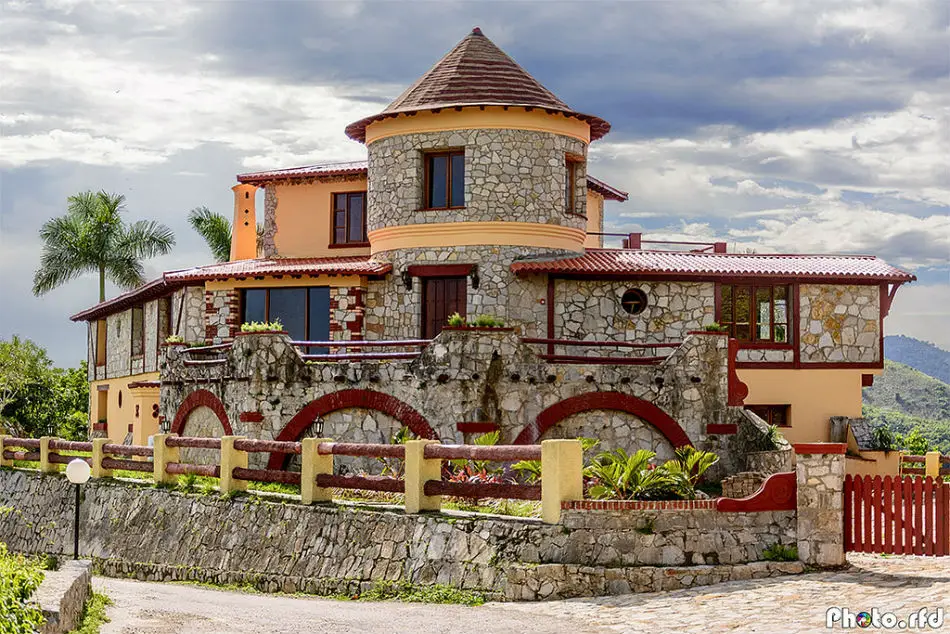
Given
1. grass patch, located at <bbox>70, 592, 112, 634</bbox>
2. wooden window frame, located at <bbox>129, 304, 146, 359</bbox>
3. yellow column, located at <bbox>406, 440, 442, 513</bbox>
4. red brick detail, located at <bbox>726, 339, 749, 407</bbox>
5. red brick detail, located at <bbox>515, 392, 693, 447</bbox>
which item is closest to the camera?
grass patch, located at <bbox>70, 592, 112, 634</bbox>

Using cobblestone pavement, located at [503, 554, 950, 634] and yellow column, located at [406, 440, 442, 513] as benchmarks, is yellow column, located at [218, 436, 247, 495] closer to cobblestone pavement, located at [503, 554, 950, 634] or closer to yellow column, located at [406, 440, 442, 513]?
yellow column, located at [406, 440, 442, 513]

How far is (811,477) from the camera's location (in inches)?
817

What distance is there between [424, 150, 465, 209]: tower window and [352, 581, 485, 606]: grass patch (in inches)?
539

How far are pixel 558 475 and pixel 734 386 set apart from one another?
33.8 feet

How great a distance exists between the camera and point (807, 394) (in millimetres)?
33844

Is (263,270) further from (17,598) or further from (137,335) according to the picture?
(17,598)

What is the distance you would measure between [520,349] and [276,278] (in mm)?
8724

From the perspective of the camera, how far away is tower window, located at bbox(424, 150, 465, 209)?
33.5 meters

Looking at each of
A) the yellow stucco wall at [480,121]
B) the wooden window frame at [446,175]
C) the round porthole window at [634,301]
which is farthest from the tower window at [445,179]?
the round porthole window at [634,301]

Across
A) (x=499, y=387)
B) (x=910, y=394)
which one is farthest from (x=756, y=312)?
(x=910, y=394)

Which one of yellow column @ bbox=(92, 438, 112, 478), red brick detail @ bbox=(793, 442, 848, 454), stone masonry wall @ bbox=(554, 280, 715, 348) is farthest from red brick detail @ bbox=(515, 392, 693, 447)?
yellow column @ bbox=(92, 438, 112, 478)

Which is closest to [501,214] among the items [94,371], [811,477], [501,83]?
[501,83]

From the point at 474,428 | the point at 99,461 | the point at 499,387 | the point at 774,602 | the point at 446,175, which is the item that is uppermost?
the point at 446,175

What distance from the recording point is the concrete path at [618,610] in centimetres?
1709
